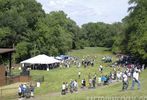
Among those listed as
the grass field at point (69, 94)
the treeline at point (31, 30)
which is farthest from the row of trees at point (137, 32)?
the grass field at point (69, 94)

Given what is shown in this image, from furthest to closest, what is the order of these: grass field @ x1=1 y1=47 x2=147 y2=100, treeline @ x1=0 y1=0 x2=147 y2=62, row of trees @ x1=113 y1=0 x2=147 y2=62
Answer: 1. treeline @ x1=0 y1=0 x2=147 y2=62
2. row of trees @ x1=113 y1=0 x2=147 y2=62
3. grass field @ x1=1 y1=47 x2=147 y2=100

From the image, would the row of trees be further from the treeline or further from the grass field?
the grass field

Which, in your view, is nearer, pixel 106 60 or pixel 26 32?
pixel 106 60

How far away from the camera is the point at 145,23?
81.8 m

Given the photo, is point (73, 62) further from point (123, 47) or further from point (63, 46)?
point (63, 46)

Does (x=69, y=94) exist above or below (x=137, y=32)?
Result: below

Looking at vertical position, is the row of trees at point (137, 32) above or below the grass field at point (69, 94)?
above

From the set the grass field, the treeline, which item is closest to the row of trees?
the treeline

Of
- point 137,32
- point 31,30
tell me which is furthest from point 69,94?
point 31,30

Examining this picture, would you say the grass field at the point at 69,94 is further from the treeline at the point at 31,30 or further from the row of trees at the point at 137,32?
the treeline at the point at 31,30

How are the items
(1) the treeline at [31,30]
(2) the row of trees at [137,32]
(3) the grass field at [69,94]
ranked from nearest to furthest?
(3) the grass field at [69,94], (2) the row of trees at [137,32], (1) the treeline at [31,30]

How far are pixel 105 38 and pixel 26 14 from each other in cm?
9720

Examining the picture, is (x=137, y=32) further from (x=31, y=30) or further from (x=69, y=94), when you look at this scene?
(x=69, y=94)

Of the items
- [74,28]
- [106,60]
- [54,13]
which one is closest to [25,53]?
[106,60]
